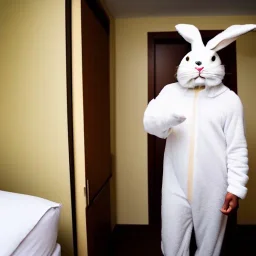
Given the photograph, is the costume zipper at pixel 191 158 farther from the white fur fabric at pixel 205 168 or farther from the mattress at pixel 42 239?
the mattress at pixel 42 239

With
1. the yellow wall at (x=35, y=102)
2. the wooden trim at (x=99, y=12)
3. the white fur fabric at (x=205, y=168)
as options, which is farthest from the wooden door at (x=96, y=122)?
the white fur fabric at (x=205, y=168)

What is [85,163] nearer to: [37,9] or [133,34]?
[37,9]

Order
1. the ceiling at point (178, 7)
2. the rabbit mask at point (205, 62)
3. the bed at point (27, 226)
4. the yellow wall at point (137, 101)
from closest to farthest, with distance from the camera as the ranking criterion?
1. the bed at point (27, 226)
2. the rabbit mask at point (205, 62)
3. the ceiling at point (178, 7)
4. the yellow wall at point (137, 101)

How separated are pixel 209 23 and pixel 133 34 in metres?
0.67

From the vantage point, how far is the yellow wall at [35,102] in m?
1.18

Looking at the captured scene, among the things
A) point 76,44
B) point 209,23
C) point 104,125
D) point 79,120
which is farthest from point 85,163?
point 209,23

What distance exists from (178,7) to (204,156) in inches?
51.4

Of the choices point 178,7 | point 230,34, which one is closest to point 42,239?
point 230,34

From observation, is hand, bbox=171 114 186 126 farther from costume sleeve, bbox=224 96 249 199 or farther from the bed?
the bed

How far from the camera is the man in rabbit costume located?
1.19m

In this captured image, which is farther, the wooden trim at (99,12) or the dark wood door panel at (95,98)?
the wooden trim at (99,12)

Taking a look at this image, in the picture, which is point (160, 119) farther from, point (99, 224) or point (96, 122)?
point (99, 224)

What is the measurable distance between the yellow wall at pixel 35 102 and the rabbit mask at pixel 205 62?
64 centimetres

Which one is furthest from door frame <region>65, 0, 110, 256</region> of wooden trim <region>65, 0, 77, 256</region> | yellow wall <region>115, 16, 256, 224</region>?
yellow wall <region>115, 16, 256, 224</region>
